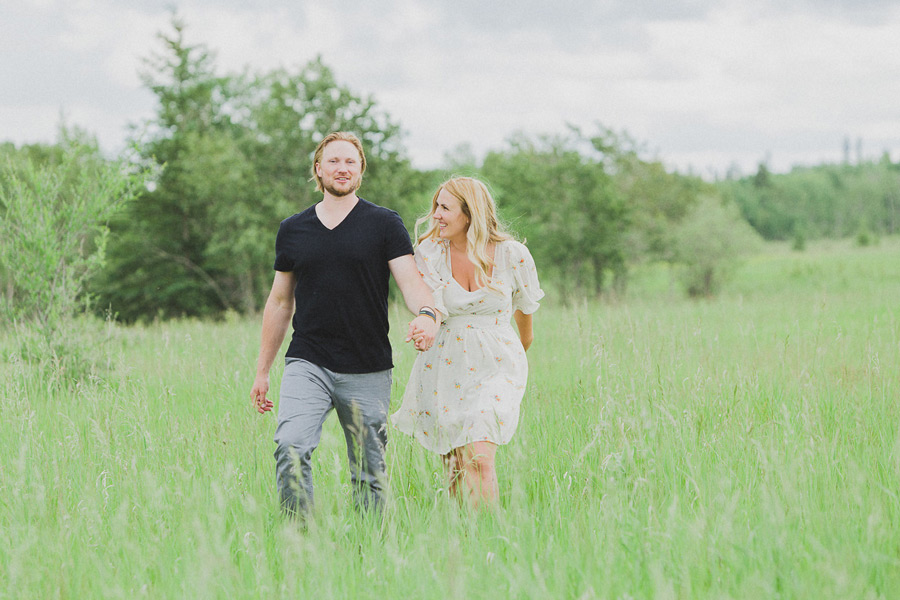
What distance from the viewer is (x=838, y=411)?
182 inches

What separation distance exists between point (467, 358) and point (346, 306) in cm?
70

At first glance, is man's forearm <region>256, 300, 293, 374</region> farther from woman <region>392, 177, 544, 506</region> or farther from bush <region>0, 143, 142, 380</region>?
bush <region>0, 143, 142, 380</region>

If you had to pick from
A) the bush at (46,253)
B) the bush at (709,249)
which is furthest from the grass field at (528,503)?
the bush at (709,249)

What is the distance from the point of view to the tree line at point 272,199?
28.0 meters

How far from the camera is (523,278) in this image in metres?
4.00

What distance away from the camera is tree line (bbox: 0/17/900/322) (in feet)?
92.0

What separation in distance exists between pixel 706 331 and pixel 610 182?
26148 mm

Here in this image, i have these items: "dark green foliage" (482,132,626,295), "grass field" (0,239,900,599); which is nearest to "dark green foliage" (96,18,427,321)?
"dark green foliage" (482,132,626,295)

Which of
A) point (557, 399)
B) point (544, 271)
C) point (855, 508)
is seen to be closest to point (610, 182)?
point (544, 271)

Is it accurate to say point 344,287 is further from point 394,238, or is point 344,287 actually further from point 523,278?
point 523,278

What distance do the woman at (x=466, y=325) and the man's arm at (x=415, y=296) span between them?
0.09 metres

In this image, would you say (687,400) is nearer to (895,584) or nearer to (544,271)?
(895,584)

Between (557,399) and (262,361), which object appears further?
(557,399)

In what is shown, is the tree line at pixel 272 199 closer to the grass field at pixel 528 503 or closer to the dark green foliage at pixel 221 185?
the dark green foliage at pixel 221 185
